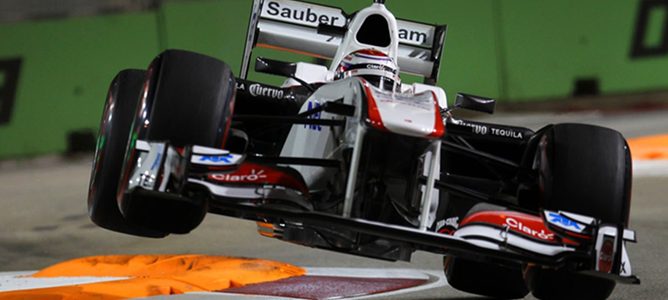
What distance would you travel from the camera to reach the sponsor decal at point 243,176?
5.14 metres

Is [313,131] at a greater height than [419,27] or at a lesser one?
lesser

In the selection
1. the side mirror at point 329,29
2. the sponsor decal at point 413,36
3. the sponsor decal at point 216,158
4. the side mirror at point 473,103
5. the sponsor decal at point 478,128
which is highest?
the sponsor decal at point 413,36

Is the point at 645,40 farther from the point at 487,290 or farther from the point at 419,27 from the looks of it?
the point at 487,290

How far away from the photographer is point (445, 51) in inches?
571

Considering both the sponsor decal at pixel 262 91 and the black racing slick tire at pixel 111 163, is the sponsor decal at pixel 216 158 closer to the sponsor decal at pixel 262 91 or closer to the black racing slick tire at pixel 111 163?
the black racing slick tire at pixel 111 163

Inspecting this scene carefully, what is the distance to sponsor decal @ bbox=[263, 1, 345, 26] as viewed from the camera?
328 inches

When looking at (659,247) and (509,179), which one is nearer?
(509,179)

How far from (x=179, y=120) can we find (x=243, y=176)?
0.37m

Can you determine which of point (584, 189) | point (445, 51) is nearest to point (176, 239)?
point (584, 189)

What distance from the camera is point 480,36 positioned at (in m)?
14.6

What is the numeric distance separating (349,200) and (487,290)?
220 cm

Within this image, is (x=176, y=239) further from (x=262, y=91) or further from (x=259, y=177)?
(x=259, y=177)

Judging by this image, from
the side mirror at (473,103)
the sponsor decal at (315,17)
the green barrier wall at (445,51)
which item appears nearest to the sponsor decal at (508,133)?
the side mirror at (473,103)

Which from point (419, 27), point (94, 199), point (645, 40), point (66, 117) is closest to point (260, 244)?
point (419, 27)
